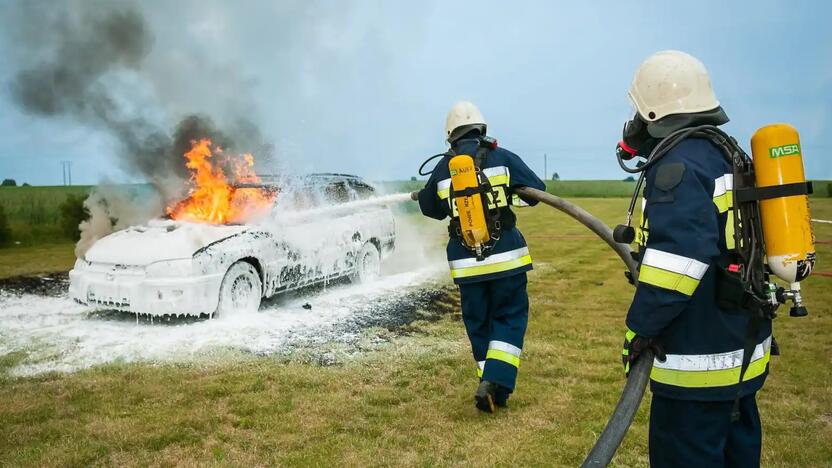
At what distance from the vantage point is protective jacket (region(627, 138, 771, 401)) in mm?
2555

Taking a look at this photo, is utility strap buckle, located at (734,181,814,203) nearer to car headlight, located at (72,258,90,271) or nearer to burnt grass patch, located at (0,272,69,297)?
car headlight, located at (72,258,90,271)

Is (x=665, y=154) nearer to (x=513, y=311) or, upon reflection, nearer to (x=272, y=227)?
(x=513, y=311)

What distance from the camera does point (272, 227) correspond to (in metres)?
7.89

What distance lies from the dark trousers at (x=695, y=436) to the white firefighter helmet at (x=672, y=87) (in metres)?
1.31

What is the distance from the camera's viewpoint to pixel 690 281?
256 centimetres

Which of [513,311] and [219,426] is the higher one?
[513,311]

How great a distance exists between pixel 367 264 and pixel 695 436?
7.43 m

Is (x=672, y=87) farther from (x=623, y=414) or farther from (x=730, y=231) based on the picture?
(x=623, y=414)

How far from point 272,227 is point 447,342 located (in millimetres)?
2727

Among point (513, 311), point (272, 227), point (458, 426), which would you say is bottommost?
point (458, 426)

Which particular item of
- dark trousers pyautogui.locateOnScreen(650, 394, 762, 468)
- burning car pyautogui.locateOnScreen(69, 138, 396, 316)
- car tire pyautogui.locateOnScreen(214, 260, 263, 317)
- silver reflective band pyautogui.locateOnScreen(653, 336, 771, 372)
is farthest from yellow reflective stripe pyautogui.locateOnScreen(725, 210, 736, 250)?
car tire pyautogui.locateOnScreen(214, 260, 263, 317)

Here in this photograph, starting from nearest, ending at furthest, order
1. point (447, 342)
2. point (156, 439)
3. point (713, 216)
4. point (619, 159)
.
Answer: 1. point (713, 216)
2. point (619, 159)
3. point (156, 439)
4. point (447, 342)

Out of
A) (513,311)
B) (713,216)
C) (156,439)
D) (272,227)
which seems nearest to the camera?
(713,216)

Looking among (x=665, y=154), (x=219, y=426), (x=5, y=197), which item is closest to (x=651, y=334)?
(x=665, y=154)
